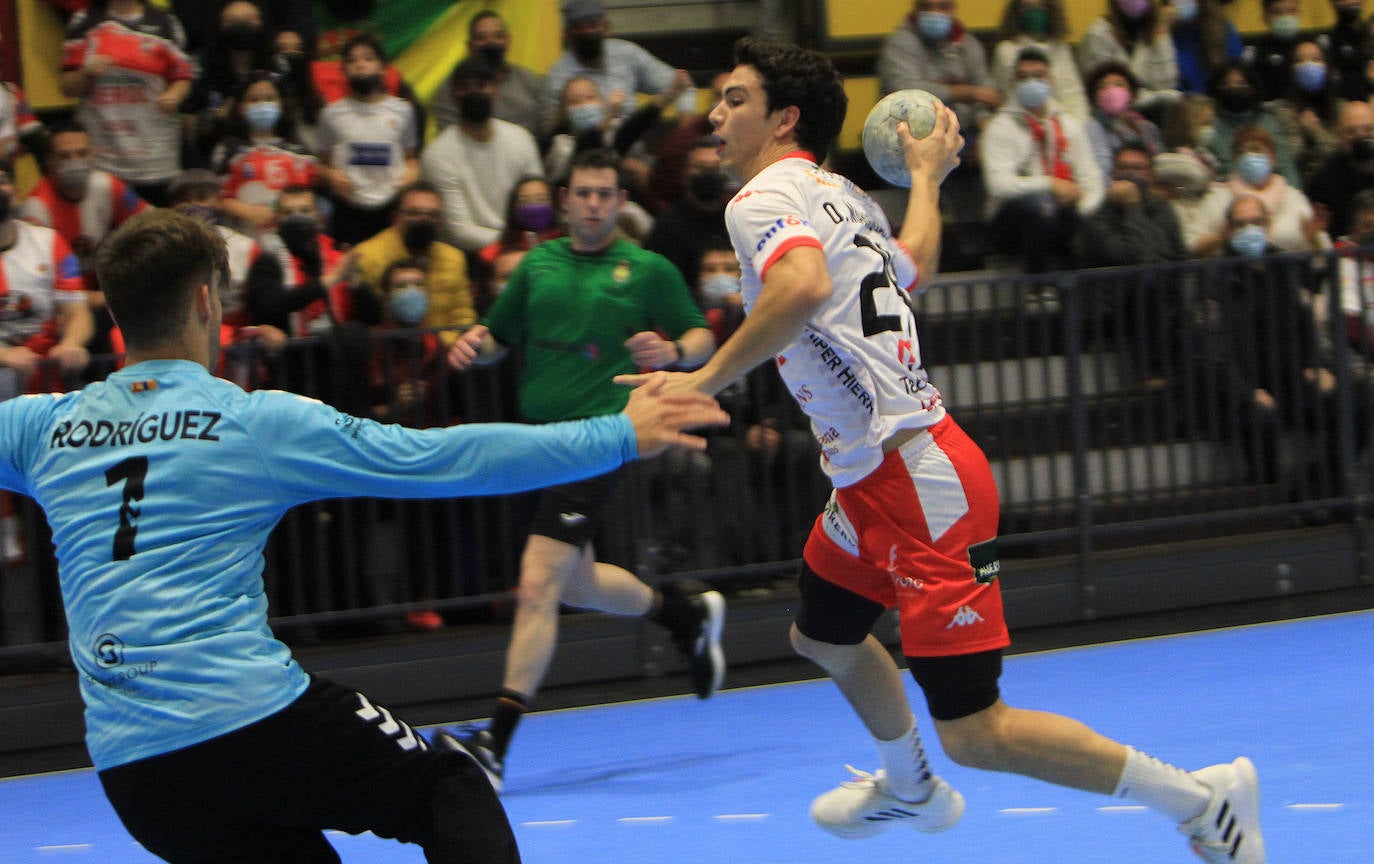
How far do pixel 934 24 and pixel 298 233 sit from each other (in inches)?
167

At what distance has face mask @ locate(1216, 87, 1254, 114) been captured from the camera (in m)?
10.5

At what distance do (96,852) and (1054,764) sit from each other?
10.4 feet

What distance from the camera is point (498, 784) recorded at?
579 centimetres

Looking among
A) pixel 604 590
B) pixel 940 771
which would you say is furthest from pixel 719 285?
pixel 940 771

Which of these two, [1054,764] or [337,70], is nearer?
[1054,764]

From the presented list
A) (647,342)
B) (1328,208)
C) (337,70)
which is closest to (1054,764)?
(647,342)

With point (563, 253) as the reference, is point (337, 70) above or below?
above

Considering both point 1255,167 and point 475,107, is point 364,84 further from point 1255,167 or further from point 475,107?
point 1255,167

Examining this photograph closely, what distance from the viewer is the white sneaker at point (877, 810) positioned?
4.59 m

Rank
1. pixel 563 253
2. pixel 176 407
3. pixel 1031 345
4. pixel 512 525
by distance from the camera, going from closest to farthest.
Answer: pixel 176 407 → pixel 563 253 → pixel 512 525 → pixel 1031 345

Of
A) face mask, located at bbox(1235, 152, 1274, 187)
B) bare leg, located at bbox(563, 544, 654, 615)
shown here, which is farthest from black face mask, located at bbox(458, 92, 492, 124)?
face mask, located at bbox(1235, 152, 1274, 187)

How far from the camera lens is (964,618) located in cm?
398

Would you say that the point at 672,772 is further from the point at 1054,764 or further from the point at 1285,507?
the point at 1285,507

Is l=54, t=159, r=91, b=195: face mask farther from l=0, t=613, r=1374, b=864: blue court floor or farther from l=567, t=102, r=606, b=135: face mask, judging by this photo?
l=0, t=613, r=1374, b=864: blue court floor
